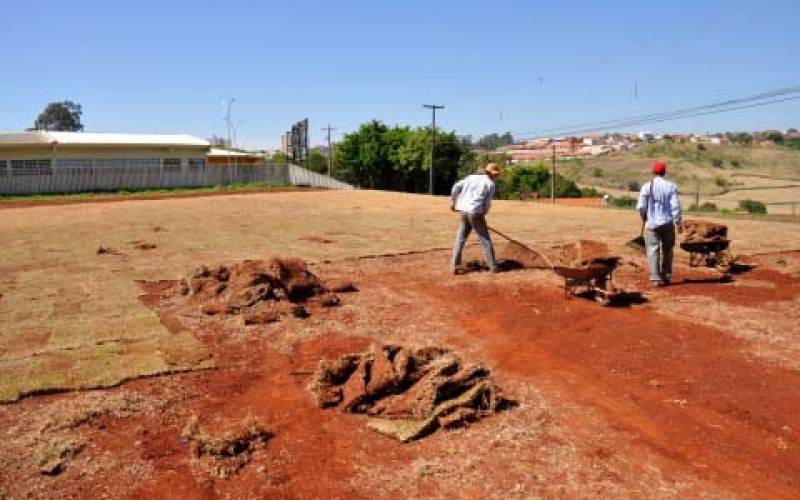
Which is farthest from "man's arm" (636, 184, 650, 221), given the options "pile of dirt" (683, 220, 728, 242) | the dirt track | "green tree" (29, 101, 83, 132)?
"green tree" (29, 101, 83, 132)

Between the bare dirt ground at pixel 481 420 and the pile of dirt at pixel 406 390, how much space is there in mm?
130

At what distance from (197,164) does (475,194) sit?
4226 cm

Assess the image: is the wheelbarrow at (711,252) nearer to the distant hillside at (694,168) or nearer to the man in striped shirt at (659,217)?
the man in striped shirt at (659,217)

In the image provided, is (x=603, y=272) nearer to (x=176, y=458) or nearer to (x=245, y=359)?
(x=245, y=359)

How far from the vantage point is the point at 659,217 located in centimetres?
1007

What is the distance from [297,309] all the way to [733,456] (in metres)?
5.19

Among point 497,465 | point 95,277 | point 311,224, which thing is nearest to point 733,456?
point 497,465

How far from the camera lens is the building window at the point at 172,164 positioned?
48.1 meters

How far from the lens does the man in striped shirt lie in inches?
394

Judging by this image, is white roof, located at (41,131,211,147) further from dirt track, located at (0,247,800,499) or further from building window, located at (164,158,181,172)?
dirt track, located at (0,247,800,499)

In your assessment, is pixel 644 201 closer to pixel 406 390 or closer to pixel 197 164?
pixel 406 390

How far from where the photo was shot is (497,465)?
4.48 metres

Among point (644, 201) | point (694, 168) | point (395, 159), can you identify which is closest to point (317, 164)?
point (395, 159)

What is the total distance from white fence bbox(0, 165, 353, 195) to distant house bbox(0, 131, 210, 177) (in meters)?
0.62
